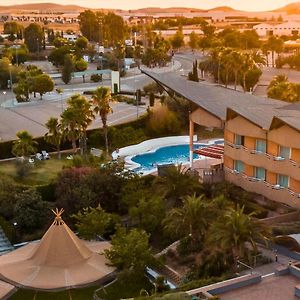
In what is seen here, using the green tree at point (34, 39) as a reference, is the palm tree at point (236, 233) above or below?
below

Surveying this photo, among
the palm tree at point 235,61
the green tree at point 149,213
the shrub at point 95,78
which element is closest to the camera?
the green tree at point 149,213

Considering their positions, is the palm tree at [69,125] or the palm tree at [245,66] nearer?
the palm tree at [69,125]

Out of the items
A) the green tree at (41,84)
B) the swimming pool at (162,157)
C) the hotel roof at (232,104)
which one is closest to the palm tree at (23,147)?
the swimming pool at (162,157)

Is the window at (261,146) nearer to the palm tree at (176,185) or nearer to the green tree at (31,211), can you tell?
the palm tree at (176,185)

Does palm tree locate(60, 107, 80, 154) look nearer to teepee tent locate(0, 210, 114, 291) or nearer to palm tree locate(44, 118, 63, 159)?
palm tree locate(44, 118, 63, 159)

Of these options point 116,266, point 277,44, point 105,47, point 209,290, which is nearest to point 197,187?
point 116,266
